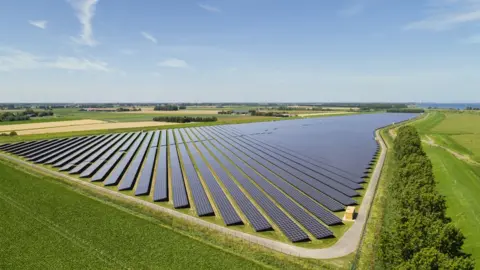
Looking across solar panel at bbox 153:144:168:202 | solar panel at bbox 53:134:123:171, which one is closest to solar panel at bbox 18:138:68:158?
solar panel at bbox 53:134:123:171

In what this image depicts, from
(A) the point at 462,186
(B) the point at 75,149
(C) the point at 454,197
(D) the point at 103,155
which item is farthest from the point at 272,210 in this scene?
(B) the point at 75,149

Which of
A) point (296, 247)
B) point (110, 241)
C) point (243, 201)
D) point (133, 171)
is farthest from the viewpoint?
point (133, 171)

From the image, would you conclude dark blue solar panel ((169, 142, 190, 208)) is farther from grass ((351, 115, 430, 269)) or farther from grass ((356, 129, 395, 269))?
grass ((356, 129, 395, 269))

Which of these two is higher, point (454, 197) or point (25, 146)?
point (25, 146)

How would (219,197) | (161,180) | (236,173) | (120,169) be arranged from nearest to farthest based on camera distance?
(219,197) → (161,180) → (236,173) → (120,169)

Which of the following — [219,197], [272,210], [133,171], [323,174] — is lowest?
[272,210]

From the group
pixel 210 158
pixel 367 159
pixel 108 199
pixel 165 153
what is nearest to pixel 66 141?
pixel 165 153

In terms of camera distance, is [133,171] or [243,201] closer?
[243,201]

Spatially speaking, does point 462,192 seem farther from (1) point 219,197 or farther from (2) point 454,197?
(1) point 219,197
